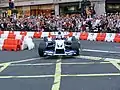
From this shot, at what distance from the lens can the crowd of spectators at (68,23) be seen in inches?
1328

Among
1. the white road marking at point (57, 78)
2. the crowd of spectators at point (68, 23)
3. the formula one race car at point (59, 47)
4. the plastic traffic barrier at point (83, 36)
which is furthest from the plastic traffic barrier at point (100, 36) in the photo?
the white road marking at point (57, 78)

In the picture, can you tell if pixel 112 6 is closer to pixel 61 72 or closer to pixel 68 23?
pixel 68 23

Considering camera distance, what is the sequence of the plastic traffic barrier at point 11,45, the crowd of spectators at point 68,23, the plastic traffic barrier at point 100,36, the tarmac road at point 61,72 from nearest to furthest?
the tarmac road at point 61,72 → the plastic traffic barrier at point 11,45 → the plastic traffic barrier at point 100,36 → the crowd of spectators at point 68,23

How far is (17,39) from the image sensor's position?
2417cm

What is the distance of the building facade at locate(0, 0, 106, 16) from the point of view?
2037 inches

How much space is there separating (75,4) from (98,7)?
485 centimetres

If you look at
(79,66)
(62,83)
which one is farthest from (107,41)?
(62,83)

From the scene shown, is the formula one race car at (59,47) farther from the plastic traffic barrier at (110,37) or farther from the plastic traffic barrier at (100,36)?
the plastic traffic barrier at (100,36)

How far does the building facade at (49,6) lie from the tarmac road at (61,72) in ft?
105

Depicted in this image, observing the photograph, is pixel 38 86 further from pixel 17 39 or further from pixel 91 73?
pixel 17 39

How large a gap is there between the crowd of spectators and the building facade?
33.5 ft

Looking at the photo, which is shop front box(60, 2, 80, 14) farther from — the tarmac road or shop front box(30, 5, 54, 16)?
the tarmac road

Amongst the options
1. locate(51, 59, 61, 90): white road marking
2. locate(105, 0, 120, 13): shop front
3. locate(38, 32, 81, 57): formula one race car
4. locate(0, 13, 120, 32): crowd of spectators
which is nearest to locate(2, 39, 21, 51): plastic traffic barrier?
locate(38, 32, 81, 57): formula one race car

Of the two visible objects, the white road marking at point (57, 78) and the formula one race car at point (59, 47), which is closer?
the white road marking at point (57, 78)
